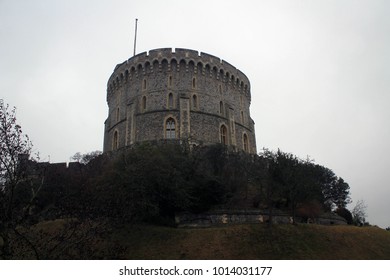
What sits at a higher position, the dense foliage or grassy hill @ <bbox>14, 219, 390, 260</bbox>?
the dense foliage

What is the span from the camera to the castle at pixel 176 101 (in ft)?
106

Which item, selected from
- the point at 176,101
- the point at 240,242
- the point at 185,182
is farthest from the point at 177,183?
the point at 176,101

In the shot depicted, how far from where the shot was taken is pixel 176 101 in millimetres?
33281

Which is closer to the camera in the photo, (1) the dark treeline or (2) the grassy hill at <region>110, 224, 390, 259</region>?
(2) the grassy hill at <region>110, 224, 390, 259</region>

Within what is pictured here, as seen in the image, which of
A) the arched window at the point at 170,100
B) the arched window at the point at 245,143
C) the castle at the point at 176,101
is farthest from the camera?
the arched window at the point at 245,143

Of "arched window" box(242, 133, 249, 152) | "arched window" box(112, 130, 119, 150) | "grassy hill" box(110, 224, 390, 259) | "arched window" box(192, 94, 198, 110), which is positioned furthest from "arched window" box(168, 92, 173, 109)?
"grassy hill" box(110, 224, 390, 259)

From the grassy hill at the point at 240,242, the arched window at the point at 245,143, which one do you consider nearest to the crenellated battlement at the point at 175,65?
the arched window at the point at 245,143

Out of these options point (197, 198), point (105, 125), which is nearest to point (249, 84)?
point (105, 125)

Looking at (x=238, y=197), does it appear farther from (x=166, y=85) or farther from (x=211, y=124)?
(x=166, y=85)

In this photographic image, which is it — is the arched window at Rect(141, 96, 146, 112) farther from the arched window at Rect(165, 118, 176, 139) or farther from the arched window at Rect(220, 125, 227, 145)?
the arched window at Rect(220, 125, 227, 145)

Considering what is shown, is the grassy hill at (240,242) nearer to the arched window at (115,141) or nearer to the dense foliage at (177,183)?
the dense foliage at (177,183)

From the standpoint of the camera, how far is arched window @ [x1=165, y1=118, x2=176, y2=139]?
31922 mm

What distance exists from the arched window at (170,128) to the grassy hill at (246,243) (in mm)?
11435

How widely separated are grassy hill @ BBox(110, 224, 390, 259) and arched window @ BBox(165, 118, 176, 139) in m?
11.4
